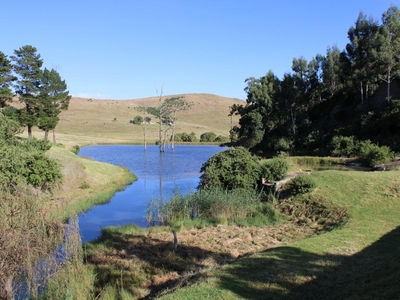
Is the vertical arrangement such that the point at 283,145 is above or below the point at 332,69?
below

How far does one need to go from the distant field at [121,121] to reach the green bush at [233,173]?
60.9 metres

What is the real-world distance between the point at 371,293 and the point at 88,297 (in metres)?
6.55

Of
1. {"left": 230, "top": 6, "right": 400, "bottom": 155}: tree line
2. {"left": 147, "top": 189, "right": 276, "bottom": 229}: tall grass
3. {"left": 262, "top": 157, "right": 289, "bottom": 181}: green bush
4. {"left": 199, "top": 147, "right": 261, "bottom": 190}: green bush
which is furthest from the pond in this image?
{"left": 230, "top": 6, "right": 400, "bottom": 155}: tree line

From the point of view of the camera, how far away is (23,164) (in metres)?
20.3

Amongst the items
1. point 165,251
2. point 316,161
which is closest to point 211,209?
point 165,251

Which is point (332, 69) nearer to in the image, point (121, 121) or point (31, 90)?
point (31, 90)

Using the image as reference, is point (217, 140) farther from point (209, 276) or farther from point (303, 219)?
point (209, 276)

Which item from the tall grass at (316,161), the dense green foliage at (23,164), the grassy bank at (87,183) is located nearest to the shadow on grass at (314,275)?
the dense green foliage at (23,164)

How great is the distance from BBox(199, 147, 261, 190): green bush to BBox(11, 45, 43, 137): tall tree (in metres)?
32.0

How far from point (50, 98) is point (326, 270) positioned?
1980 inches

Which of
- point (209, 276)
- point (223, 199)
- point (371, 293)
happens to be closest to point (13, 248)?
point (209, 276)

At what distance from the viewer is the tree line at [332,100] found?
4188 centimetres

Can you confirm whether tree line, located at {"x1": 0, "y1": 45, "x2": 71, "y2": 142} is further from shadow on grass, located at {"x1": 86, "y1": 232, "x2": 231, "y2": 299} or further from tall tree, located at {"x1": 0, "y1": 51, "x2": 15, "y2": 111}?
shadow on grass, located at {"x1": 86, "y1": 232, "x2": 231, "y2": 299}

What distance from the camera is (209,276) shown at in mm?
8383
